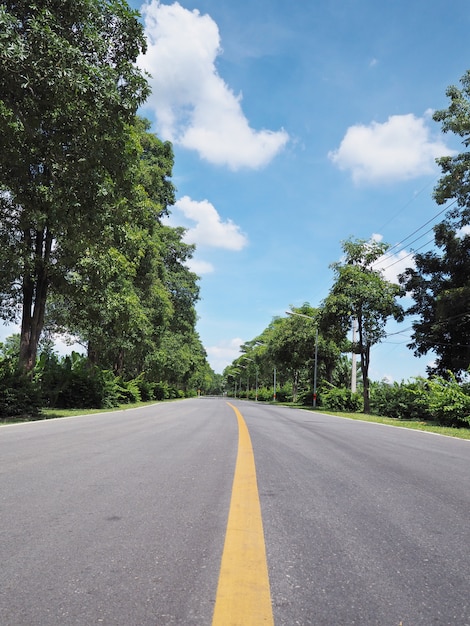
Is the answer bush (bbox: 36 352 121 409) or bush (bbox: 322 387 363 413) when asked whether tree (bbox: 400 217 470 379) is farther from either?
bush (bbox: 36 352 121 409)

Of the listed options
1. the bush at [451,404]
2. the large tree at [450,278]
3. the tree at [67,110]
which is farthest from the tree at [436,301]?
the tree at [67,110]

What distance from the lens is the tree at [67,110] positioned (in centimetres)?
868

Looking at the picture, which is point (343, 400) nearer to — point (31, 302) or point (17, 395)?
point (31, 302)

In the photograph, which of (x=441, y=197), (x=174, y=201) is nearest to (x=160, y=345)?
(x=174, y=201)

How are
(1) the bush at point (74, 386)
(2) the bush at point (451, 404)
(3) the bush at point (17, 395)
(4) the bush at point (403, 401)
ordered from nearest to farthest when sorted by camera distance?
1. (3) the bush at point (17, 395)
2. (2) the bush at point (451, 404)
3. (1) the bush at point (74, 386)
4. (4) the bush at point (403, 401)

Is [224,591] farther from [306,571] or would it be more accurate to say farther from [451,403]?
[451,403]

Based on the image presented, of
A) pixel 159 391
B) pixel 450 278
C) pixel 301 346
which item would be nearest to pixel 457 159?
pixel 450 278

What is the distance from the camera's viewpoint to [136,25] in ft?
36.7

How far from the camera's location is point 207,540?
9.42 feet

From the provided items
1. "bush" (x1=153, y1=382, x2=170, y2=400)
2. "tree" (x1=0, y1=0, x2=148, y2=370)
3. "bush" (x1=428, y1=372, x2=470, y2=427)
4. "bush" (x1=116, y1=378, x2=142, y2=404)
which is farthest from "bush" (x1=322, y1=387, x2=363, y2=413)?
"tree" (x1=0, y1=0, x2=148, y2=370)

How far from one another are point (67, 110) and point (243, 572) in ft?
33.9

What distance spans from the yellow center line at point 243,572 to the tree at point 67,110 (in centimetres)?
834

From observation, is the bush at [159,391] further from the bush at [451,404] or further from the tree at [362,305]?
the bush at [451,404]

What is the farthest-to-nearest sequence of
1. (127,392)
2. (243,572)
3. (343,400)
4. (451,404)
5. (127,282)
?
(343,400) → (127,392) → (127,282) → (451,404) → (243,572)
